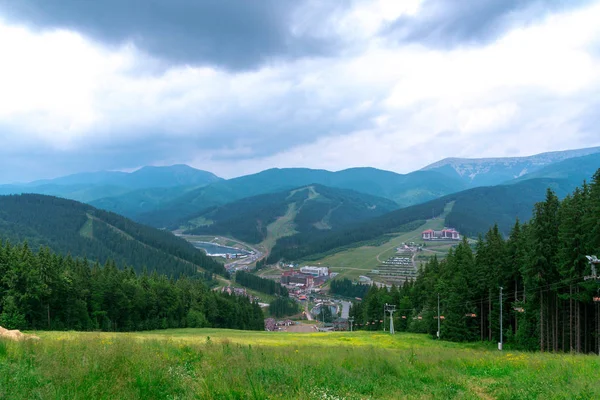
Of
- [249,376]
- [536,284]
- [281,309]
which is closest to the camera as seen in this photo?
[249,376]

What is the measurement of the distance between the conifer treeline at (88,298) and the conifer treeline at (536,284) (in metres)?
39.2

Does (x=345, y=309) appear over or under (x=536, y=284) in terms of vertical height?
under

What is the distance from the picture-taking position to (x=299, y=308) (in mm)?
152375

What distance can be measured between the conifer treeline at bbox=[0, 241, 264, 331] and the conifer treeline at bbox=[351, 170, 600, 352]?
39.2m

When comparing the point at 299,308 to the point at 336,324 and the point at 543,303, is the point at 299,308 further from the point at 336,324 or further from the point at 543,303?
the point at 543,303

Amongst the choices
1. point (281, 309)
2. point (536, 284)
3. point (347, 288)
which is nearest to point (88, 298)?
point (536, 284)

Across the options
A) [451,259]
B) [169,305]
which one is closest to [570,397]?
[451,259]

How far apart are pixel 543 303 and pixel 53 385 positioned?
38.0 meters

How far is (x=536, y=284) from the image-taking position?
106ft

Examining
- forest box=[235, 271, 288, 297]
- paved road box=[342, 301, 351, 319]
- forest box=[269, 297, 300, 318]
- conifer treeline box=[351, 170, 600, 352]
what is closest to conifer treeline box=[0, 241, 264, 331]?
conifer treeline box=[351, 170, 600, 352]

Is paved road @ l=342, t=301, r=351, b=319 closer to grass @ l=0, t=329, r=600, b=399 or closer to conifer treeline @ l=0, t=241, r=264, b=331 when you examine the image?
conifer treeline @ l=0, t=241, r=264, b=331

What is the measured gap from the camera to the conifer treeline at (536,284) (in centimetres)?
2892

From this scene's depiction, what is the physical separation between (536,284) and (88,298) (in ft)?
169

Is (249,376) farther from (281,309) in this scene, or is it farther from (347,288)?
(347,288)
